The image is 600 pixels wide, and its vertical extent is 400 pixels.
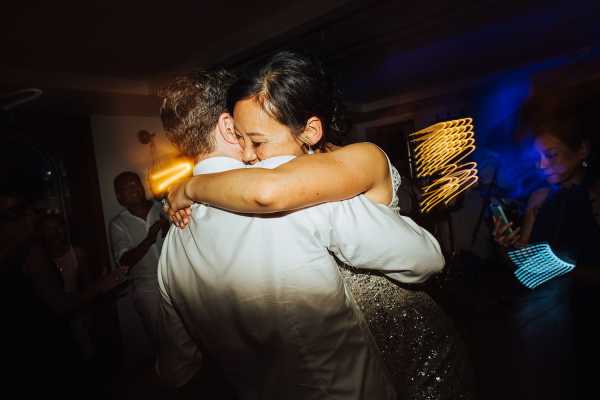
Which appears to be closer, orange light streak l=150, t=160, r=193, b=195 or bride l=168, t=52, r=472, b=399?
bride l=168, t=52, r=472, b=399

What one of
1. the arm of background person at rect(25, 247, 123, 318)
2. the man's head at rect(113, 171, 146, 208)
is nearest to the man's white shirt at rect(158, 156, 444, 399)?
the arm of background person at rect(25, 247, 123, 318)

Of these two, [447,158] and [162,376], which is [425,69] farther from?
[162,376]

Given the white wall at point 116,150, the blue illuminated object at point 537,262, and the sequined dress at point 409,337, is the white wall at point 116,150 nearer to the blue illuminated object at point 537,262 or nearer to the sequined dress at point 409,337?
the blue illuminated object at point 537,262

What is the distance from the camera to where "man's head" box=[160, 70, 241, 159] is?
1251mm

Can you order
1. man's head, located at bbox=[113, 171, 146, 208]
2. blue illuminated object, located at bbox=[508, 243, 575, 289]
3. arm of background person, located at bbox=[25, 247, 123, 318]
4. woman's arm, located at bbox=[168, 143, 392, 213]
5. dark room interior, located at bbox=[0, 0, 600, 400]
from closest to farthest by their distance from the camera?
woman's arm, located at bbox=[168, 143, 392, 213]
arm of background person, located at bbox=[25, 247, 123, 318]
dark room interior, located at bbox=[0, 0, 600, 400]
blue illuminated object, located at bbox=[508, 243, 575, 289]
man's head, located at bbox=[113, 171, 146, 208]

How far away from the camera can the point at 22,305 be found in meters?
1.92

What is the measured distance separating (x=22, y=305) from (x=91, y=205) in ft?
12.7

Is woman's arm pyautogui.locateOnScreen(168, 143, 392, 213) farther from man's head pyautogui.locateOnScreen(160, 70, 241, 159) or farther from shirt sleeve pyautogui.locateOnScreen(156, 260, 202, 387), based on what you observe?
shirt sleeve pyautogui.locateOnScreen(156, 260, 202, 387)

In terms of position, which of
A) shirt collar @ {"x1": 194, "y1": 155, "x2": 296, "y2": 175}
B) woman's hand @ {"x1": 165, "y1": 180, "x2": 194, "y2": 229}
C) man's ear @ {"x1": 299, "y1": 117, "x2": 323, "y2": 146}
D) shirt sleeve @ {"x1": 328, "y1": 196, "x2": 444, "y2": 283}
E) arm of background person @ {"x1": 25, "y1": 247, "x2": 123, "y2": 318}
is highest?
man's ear @ {"x1": 299, "y1": 117, "x2": 323, "y2": 146}

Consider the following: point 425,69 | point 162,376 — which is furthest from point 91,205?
point 425,69

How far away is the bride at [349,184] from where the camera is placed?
1.01m

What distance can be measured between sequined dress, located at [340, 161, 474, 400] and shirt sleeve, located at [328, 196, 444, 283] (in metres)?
0.17

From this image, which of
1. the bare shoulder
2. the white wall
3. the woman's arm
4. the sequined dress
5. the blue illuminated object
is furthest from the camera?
the white wall

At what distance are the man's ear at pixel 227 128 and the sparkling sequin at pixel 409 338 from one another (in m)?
0.59
